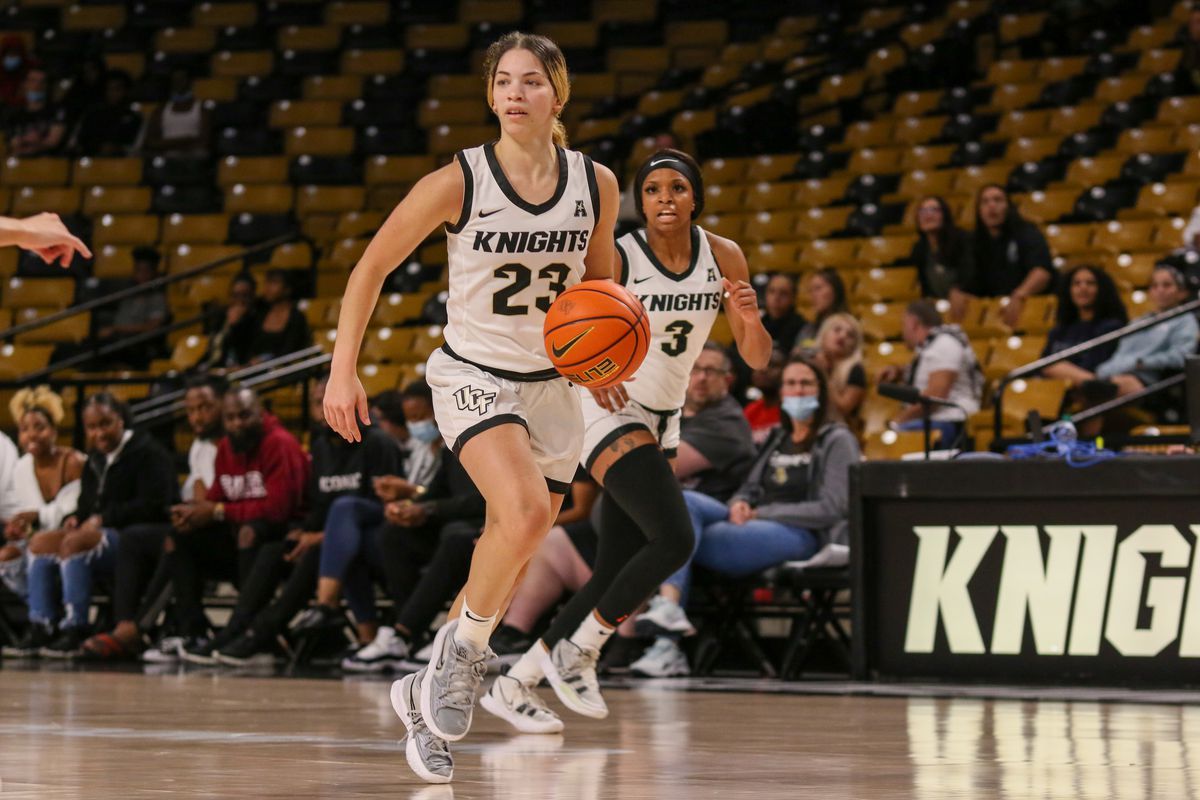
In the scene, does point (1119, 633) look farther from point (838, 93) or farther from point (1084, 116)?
point (838, 93)

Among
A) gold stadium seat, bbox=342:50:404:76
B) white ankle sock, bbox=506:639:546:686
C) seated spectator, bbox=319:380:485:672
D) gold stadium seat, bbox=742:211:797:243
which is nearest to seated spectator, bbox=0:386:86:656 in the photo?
seated spectator, bbox=319:380:485:672

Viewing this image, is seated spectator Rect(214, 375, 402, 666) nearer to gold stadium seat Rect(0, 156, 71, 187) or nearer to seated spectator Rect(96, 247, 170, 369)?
seated spectator Rect(96, 247, 170, 369)

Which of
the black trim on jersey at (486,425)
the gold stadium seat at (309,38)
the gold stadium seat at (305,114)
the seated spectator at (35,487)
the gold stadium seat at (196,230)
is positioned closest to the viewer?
→ the black trim on jersey at (486,425)

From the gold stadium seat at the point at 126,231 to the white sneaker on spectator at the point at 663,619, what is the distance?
9.89 metres

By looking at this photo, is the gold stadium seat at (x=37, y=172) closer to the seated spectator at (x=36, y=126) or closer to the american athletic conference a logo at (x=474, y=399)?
the seated spectator at (x=36, y=126)

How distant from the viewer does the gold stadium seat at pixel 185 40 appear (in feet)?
66.8

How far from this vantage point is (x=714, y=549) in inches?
357

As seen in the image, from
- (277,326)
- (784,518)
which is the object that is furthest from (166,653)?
(277,326)

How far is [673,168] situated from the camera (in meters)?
6.52

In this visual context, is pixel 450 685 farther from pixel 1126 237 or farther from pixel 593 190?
pixel 1126 237

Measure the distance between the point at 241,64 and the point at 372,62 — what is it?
144 centimetres

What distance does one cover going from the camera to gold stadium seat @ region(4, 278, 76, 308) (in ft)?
54.6

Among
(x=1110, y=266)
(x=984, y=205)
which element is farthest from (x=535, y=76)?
(x=1110, y=266)

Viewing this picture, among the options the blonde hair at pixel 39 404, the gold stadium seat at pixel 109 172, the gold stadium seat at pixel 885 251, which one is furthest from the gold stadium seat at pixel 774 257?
the gold stadium seat at pixel 109 172
